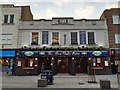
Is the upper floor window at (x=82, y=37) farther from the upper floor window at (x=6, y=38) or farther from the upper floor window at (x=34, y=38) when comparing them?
the upper floor window at (x=6, y=38)

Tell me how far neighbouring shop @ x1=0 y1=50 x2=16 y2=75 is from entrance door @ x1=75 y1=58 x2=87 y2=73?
881cm

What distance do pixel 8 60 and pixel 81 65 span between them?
10161 mm

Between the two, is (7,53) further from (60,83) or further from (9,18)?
(60,83)

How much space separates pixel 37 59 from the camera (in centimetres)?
2323

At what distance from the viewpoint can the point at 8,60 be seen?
77.4ft

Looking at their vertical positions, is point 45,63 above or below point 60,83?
above

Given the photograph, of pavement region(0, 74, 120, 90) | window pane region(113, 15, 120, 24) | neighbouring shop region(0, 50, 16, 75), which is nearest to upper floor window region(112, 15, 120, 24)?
window pane region(113, 15, 120, 24)

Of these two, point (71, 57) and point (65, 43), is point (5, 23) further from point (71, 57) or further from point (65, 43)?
point (71, 57)

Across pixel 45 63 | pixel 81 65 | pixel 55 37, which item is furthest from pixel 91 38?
pixel 45 63

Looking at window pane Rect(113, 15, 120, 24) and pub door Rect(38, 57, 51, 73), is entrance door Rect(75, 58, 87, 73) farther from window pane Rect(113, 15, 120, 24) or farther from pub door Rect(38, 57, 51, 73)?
window pane Rect(113, 15, 120, 24)

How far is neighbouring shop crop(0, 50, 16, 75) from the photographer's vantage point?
23.3m

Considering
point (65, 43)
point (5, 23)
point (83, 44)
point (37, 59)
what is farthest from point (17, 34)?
point (83, 44)

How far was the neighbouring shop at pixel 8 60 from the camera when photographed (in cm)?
2327

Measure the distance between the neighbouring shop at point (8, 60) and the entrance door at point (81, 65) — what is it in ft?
28.9
